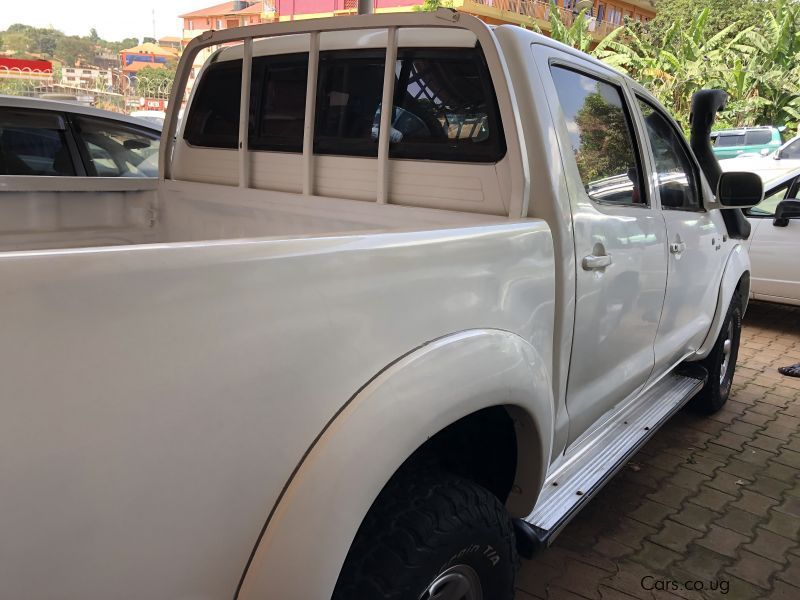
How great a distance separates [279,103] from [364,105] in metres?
0.50

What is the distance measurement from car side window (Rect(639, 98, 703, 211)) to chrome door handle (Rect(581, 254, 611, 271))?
868 millimetres

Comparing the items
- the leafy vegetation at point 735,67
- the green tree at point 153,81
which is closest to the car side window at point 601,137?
the leafy vegetation at point 735,67

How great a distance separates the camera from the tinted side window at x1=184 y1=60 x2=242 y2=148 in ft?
9.87

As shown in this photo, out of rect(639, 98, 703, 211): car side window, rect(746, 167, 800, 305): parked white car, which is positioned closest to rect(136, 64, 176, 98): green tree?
rect(746, 167, 800, 305): parked white car

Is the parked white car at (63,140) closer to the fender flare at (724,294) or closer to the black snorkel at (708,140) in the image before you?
the black snorkel at (708,140)

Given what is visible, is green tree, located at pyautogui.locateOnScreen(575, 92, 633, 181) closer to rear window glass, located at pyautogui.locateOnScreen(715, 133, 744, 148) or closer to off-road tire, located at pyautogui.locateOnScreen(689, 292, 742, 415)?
off-road tire, located at pyautogui.locateOnScreen(689, 292, 742, 415)

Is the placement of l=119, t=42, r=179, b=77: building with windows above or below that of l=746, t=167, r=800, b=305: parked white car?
above

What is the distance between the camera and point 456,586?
165cm

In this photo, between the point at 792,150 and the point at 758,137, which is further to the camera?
the point at 758,137

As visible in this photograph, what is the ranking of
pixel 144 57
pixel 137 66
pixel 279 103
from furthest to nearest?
pixel 144 57
pixel 137 66
pixel 279 103

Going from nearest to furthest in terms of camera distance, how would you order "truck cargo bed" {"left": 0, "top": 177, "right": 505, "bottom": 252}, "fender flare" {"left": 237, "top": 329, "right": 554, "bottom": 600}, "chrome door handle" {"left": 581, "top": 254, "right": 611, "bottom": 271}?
"fender flare" {"left": 237, "top": 329, "right": 554, "bottom": 600} < "chrome door handle" {"left": 581, "top": 254, "right": 611, "bottom": 271} < "truck cargo bed" {"left": 0, "top": 177, "right": 505, "bottom": 252}

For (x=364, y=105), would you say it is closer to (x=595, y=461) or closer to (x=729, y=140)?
(x=595, y=461)

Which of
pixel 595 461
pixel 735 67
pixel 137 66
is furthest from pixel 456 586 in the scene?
pixel 137 66

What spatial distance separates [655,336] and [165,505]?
7.68ft
